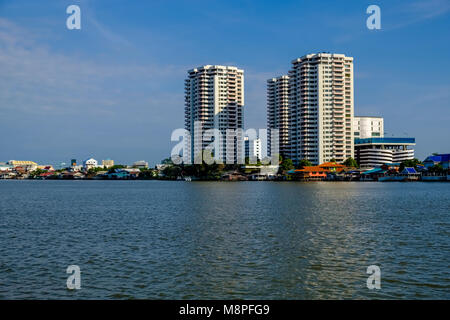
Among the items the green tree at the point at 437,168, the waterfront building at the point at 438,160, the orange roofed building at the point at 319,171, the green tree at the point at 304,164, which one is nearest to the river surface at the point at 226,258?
the green tree at the point at 437,168

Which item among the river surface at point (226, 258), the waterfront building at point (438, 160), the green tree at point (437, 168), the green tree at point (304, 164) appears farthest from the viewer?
the green tree at point (304, 164)

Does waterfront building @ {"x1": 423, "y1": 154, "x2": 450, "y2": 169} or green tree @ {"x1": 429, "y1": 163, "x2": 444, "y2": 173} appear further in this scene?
waterfront building @ {"x1": 423, "y1": 154, "x2": 450, "y2": 169}

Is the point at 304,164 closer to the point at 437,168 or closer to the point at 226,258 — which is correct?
the point at 437,168

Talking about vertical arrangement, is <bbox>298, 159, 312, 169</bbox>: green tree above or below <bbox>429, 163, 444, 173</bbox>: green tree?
above

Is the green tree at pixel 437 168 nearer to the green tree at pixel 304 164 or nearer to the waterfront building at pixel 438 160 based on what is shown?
the waterfront building at pixel 438 160

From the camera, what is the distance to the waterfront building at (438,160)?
179012 mm

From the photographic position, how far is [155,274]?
788 inches

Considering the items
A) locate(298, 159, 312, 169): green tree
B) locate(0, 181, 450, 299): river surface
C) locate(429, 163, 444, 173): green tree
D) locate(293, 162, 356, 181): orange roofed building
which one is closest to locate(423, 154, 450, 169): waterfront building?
locate(429, 163, 444, 173): green tree

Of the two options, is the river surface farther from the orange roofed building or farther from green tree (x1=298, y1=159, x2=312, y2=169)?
green tree (x1=298, y1=159, x2=312, y2=169)

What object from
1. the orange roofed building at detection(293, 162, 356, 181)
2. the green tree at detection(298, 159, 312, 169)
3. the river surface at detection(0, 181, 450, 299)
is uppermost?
the green tree at detection(298, 159, 312, 169)

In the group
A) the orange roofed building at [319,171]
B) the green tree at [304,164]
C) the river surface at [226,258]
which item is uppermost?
the green tree at [304,164]

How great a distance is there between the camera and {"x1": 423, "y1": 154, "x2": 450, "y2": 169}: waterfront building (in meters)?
179

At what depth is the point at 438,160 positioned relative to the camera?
18275 cm
